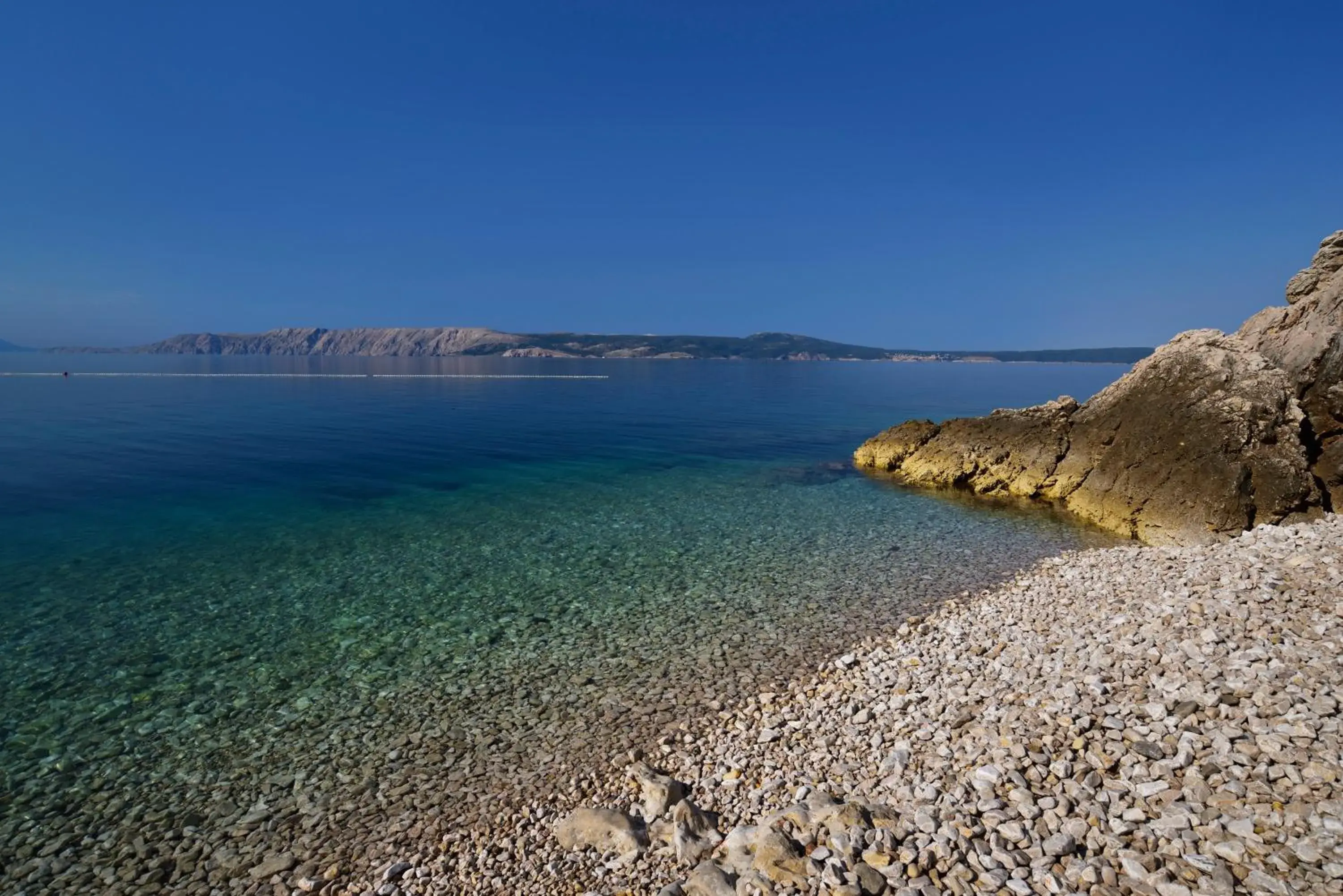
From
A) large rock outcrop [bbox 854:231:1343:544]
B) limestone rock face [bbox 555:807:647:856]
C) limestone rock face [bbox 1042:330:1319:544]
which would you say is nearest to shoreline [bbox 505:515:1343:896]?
limestone rock face [bbox 555:807:647:856]

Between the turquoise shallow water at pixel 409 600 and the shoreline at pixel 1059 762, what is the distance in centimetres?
217

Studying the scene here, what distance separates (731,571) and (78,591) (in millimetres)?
17141

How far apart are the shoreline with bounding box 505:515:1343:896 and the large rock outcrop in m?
10.8

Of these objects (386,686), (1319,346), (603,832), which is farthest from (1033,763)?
(1319,346)

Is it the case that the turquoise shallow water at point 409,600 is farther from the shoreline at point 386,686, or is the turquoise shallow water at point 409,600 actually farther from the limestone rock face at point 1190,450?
the limestone rock face at point 1190,450

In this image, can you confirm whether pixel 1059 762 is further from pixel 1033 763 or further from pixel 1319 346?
pixel 1319 346

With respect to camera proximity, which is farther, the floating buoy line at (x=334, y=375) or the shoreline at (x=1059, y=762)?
the floating buoy line at (x=334, y=375)

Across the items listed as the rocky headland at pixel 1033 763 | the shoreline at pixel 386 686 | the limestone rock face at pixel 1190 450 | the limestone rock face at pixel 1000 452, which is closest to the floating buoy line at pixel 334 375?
the limestone rock face at pixel 1000 452

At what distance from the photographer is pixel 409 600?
1609 cm

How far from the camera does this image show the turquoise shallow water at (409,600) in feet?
32.4

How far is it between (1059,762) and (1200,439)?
2208 centimetres

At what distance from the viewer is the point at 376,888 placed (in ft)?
23.7

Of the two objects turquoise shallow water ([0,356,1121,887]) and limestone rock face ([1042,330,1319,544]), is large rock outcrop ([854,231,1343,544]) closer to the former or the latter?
limestone rock face ([1042,330,1319,544])

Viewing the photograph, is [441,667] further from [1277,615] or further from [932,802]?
[1277,615]
